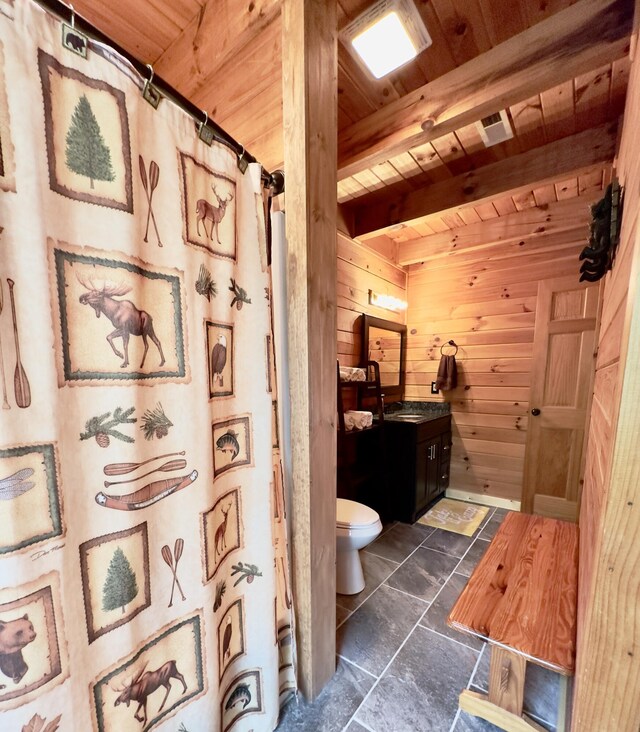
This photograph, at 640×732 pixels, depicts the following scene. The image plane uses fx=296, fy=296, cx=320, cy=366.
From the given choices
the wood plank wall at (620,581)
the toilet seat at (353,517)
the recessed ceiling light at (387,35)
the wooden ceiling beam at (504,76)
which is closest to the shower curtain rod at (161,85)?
the recessed ceiling light at (387,35)

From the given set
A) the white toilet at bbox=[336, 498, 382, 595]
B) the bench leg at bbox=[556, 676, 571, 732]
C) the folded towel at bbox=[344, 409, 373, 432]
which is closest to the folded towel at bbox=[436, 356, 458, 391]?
the folded towel at bbox=[344, 409, 373, 432]

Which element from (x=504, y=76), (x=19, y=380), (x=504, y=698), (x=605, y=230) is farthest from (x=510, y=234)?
(x=19, y=380)

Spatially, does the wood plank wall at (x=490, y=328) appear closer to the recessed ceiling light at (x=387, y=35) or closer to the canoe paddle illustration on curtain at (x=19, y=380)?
the recessed ceiling light at (x=387, y=35)

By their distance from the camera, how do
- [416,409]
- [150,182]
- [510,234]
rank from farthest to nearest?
[416,409] → [510,234] → [150,182]

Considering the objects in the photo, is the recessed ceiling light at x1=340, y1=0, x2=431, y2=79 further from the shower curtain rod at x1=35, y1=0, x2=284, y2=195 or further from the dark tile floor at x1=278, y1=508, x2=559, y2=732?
the dark tile floor at x1=278, y1=508, x2=559, y2=732

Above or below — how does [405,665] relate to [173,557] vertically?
below

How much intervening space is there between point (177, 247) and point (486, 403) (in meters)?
2.99

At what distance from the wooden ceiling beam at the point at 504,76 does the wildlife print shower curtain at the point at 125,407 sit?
103cm

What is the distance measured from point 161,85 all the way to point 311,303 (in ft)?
2.21

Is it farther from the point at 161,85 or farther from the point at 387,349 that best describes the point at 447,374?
the point at 161,85

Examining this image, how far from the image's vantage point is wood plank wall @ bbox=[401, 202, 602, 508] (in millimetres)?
2585

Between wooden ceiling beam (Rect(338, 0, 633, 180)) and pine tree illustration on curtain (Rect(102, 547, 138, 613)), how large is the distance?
2006 millimetres

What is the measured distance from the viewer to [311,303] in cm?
102

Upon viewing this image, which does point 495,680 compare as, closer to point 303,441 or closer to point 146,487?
point 303,441
